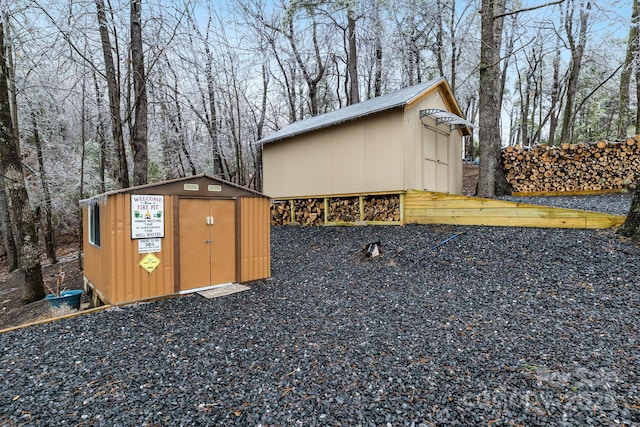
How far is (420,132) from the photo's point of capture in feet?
24.2

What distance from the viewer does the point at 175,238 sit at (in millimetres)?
4223

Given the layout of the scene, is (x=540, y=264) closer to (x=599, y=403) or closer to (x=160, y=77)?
(x=599, y=403)

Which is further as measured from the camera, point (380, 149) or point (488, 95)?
point (488, 95)

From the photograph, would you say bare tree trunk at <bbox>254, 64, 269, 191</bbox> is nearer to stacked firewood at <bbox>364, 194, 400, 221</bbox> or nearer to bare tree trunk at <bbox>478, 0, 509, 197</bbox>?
stacked firewood at <bbox>364, 194, 400, 221</bbox>

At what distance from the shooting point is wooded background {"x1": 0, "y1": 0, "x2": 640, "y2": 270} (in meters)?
6.63

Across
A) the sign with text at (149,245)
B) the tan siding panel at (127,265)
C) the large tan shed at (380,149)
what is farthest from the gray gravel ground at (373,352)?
the large tan shed at (380,149)

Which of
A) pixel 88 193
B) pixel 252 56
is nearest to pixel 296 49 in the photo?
pixel 252 56

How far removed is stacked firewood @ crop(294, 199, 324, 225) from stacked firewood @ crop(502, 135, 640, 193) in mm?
5871

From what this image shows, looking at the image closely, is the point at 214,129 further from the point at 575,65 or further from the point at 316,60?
the point at 575,65

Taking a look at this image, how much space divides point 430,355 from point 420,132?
5.96 metres

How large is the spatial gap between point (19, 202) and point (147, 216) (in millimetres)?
3715

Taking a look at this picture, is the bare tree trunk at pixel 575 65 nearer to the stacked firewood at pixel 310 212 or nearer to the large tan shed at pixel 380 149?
the large tan shed at pixel 380 149

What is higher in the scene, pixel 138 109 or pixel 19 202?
pixel 138 109

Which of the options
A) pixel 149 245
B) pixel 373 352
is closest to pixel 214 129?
pixel 149 245
